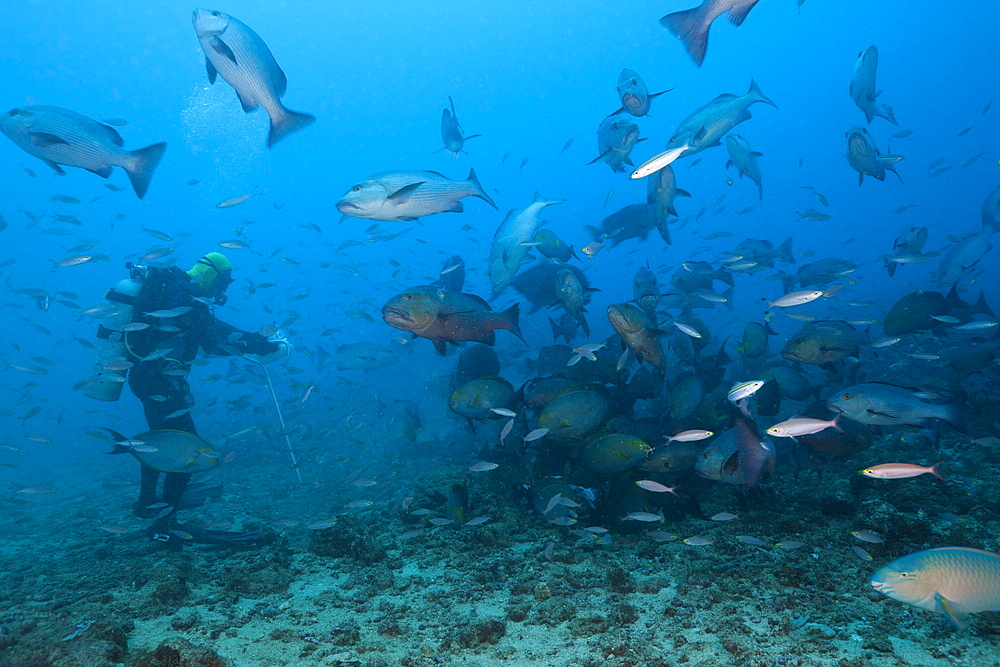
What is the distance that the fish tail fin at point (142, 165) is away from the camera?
172 inches

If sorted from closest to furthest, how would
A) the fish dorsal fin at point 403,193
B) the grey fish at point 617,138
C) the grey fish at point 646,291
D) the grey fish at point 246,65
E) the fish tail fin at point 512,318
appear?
the grey fish at point 246,65 < the fish dorsal fin at point 403,193 < the fish tail fin at point 512,318 < the grey fish at point 617,138 < the grey fish at point 646,291

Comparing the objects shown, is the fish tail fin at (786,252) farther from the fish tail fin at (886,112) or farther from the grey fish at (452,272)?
the grey fish at (452,272)

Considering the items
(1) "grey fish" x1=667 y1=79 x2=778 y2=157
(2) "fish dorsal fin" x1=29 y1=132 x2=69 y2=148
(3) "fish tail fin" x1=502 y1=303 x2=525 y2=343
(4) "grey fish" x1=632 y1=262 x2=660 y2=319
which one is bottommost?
(4) "grey fish" x1=632 y1=262 x2=660 y2=319

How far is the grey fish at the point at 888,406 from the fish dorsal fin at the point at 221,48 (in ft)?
18.4

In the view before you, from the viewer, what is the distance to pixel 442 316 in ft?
11.9

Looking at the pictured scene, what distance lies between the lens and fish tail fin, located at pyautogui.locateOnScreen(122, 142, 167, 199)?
437 centimetres

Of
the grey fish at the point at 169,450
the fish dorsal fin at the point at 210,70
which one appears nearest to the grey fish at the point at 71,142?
the fish dorsal fin at the point at 210,70

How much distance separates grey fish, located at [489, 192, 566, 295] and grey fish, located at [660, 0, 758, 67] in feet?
7.78

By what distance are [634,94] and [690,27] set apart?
116cm

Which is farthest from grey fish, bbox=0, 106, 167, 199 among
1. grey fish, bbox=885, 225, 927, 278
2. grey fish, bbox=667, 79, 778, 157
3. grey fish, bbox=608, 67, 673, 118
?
grey fish, bbox=885, 225, 927, 278

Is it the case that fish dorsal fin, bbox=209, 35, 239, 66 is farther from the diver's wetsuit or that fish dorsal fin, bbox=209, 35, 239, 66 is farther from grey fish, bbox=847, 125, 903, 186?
grey fish, bbox=847, 125, 903, 186

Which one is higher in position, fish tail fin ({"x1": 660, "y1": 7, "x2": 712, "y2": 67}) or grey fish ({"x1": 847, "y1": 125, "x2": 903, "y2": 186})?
fish tail fin ({"x1": 660, "y1": 7, "x2": 712, "y2": 67})

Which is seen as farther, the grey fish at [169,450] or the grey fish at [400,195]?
the grey fish at [169,450]

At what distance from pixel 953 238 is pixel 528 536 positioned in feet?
42.2
